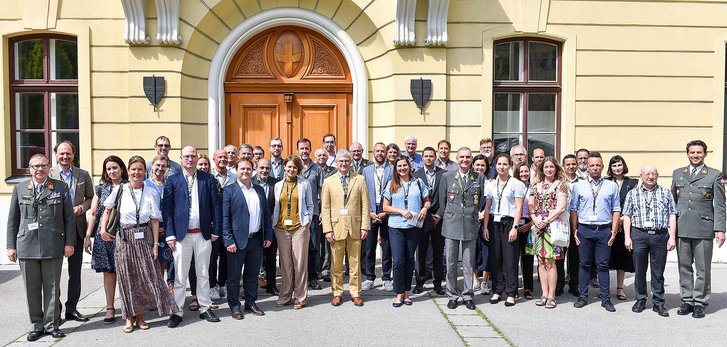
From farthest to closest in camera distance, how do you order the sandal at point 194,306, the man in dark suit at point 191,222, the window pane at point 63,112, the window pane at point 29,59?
the window pane at point 63,112, the window pane at point 29,59, the sandal at point 194,306, the man in dark suit at point 191,222

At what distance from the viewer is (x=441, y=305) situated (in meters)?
6.91

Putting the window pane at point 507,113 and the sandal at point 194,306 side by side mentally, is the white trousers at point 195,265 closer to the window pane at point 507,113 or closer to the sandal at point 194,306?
the sandal at point 194,306

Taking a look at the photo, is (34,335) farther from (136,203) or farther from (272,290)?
(272,290)

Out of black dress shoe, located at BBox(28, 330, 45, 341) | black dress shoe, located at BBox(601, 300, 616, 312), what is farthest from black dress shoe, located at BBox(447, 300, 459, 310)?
black dress shoe, located at BBox(28, 330, 45, 341)

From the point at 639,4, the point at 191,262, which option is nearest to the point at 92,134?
the point at 191,262

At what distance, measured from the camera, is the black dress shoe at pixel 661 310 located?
6.56m

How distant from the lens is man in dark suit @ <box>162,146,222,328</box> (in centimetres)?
601

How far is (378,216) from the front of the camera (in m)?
7.42

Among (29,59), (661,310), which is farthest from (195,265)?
(29,59)

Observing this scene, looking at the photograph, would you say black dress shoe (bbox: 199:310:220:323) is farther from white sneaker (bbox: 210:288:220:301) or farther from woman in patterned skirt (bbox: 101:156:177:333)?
white sneaker (bbox: 210:288:220:301)

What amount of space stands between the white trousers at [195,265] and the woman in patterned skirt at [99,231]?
645 mm

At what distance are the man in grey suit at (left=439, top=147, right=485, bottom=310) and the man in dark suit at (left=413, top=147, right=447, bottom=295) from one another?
0.49 meters

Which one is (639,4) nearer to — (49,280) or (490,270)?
(490,270)

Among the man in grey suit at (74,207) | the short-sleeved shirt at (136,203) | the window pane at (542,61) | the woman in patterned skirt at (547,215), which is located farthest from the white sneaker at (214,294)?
the window pane at (542,61)
